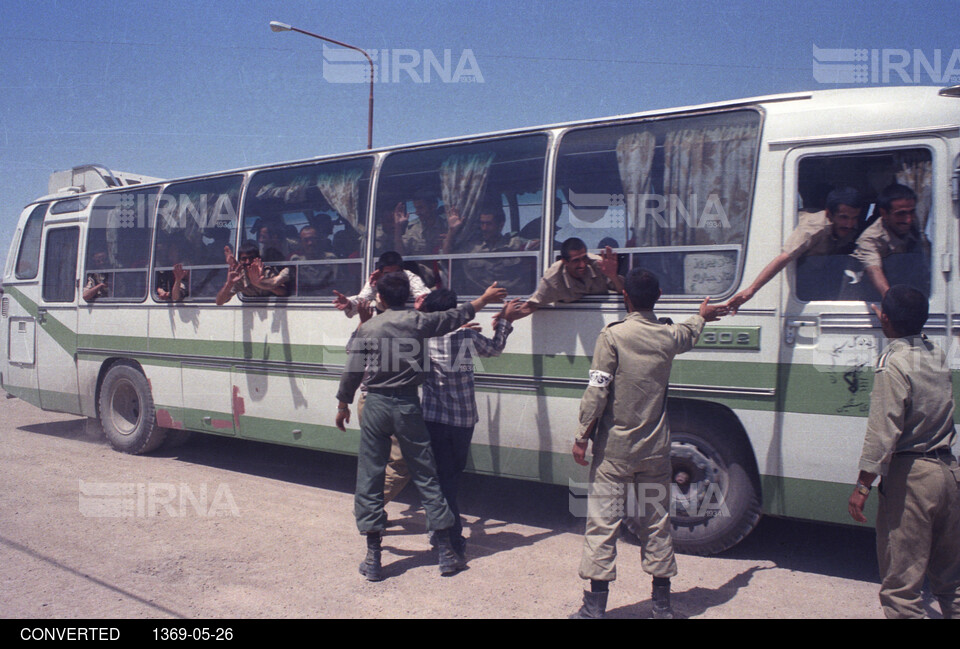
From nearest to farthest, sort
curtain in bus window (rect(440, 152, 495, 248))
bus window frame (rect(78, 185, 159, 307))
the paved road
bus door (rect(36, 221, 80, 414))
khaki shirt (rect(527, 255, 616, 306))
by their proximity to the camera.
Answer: the paved road, khaki shirt (rect(527, 255, 616, 306)), curtain in bus window (rect(440, 152, 495, 248)), bus window frame (rect(78, 185, 159, 307)), bus door (rect(36, 221, 80, 414))

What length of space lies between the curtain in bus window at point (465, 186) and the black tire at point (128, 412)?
4.62 m

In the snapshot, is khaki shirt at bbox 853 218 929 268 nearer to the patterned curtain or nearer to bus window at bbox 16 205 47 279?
the patterned curtain

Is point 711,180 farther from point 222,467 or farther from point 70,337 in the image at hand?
point 70,337

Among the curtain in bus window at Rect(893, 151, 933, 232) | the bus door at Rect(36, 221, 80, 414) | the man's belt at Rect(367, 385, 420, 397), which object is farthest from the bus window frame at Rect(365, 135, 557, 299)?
the bus door at Rect(36, 221, 80, 414)

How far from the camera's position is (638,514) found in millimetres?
4156

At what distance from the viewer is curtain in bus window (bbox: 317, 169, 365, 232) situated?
6.74m

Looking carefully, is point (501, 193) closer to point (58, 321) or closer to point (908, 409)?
point (908, 409)

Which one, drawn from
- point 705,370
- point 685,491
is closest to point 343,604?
point 685,491

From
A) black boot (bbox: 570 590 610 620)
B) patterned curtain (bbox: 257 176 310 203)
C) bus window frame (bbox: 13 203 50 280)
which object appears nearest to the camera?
black boot (bbox: 570 590 610 620)

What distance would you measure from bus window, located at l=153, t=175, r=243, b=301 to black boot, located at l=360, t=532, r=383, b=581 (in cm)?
398

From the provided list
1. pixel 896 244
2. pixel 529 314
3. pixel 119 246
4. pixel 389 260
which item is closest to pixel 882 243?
pixel 896 244

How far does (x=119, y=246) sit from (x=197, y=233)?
145 cm

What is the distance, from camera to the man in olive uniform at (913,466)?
3523 mm


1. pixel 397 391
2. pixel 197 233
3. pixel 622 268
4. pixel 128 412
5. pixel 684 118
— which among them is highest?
pixel 684 118
